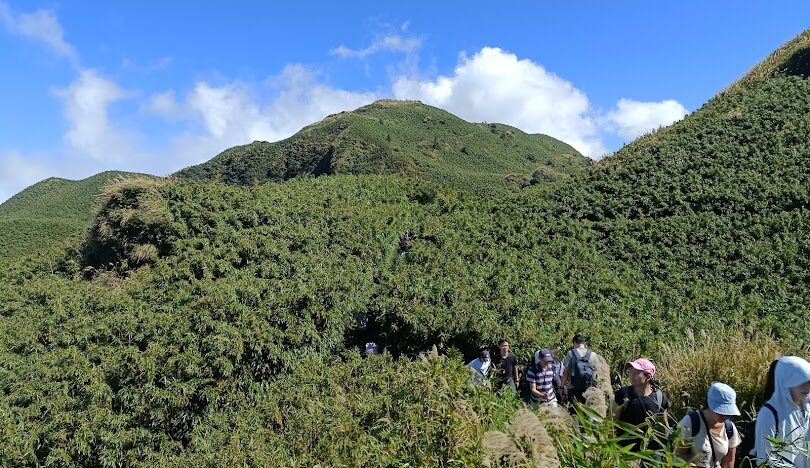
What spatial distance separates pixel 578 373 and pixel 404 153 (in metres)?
49.4

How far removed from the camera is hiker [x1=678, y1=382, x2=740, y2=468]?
11.0 ft

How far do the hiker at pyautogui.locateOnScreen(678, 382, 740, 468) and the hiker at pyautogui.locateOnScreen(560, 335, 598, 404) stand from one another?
234 centimetres

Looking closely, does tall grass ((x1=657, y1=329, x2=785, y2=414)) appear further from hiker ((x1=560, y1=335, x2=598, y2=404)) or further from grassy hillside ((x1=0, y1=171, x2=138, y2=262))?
grassy hillside ((x1=0, y1=171, x2=138, y2=262))

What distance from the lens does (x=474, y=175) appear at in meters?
52.9

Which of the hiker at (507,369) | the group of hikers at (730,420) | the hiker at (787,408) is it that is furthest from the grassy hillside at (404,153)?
the hiker at (787,408)

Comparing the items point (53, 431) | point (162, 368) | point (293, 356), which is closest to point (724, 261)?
point (293, 356)

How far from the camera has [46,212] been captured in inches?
1797

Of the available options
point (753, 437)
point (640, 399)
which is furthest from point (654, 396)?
point (753, 437)

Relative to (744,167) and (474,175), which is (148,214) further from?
(474,175)

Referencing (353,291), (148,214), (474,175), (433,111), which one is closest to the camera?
(353,291)

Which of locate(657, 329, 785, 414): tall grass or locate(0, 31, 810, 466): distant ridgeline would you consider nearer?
locate(657, 329, 785, 414): tall grass

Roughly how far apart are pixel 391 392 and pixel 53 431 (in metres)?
5.28

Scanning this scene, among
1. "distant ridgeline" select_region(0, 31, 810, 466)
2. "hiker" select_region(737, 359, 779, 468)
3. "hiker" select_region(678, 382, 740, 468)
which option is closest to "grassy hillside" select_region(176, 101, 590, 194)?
"distant ridgeline" select_region(0, 31, 810, 466)

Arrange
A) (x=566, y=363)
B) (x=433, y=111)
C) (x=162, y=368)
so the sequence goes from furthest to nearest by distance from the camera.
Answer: (x=433, y=111) → (x=162, y=368) → (x=566, y=363)
